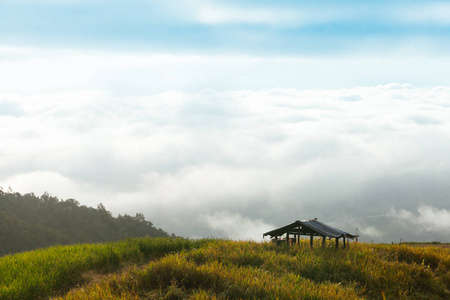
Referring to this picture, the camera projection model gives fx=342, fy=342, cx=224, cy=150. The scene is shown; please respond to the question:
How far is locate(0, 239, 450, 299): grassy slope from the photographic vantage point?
1026 cm

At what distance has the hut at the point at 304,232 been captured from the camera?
57.2 feet

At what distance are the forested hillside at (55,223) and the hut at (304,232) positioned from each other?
3768cm

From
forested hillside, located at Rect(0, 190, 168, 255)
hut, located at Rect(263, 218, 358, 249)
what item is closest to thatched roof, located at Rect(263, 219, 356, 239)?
hut, located at Rect(263, 218, 358, 249)

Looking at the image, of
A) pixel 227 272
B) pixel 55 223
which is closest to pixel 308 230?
pixel 227 272

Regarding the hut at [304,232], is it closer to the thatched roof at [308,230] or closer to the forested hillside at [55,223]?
the thatched roof at [308,230]

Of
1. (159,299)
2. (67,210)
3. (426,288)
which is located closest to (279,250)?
(426,288)

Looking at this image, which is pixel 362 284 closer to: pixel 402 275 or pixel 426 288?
pixel 402 275

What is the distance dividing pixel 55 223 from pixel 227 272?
2412 inches

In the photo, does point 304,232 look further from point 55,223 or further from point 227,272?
point 55,223

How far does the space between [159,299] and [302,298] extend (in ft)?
13.1

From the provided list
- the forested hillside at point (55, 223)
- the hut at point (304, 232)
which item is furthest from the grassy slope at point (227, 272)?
the forested hillside at point (55, 223)

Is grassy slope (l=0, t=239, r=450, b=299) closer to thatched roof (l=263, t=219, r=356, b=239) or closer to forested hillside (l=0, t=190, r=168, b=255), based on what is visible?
thatched roof (l=263, t=219, r=356, b=239)

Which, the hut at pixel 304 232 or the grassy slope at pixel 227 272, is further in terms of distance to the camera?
the hut at pixel 304 232

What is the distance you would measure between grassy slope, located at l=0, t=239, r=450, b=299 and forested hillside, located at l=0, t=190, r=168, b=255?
37522 millimetres
